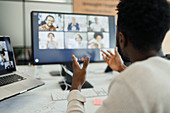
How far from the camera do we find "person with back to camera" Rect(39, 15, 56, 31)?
1.15 meters

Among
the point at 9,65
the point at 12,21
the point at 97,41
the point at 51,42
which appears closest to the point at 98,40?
the point at 97,41

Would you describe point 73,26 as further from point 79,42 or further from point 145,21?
point 145,21

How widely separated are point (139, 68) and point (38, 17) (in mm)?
913

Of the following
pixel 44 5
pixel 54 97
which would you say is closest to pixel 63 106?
pixel 54 97

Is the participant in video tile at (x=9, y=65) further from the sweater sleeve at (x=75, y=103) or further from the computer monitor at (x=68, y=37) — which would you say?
the sweater sleeve at (x=75, y=103)

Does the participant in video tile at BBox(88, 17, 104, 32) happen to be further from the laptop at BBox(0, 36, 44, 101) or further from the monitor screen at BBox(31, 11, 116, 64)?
the laptop at BBox(0, 36, 44, 101)

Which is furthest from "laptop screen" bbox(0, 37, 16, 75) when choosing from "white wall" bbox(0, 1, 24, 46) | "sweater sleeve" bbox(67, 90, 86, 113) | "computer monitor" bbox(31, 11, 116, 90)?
"white wall" bbox(0, 1, 24, 46)

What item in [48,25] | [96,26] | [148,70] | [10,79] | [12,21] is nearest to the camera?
[148,70]

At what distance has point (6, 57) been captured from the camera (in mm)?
1020

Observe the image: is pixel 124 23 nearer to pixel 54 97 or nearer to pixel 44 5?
pixel 54 97

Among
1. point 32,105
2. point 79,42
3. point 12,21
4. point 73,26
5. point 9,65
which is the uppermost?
point 12,21

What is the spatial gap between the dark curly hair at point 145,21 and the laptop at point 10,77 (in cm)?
62

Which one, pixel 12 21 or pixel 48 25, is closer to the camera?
pixel 48 25

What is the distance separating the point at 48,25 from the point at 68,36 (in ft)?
0.53
